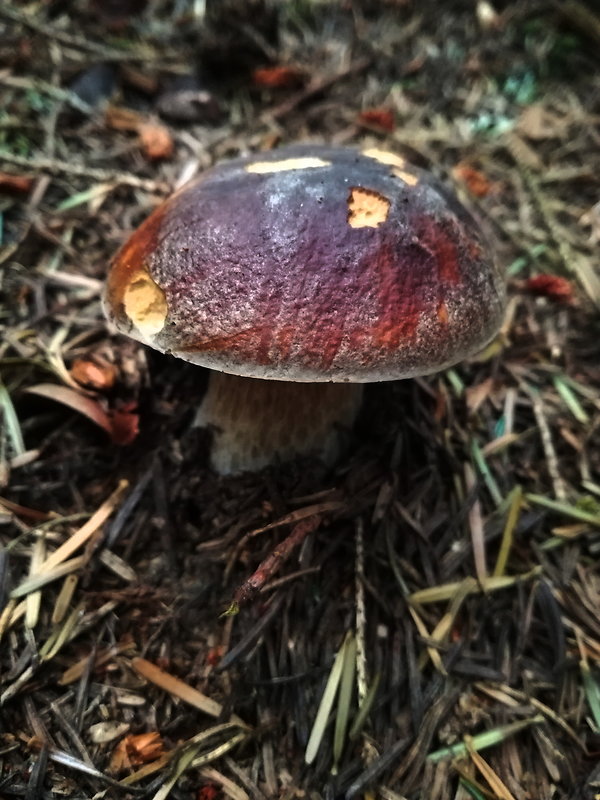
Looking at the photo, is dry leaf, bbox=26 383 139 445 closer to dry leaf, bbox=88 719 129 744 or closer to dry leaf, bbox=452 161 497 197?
dry leaf, bbox=88 719 129 744

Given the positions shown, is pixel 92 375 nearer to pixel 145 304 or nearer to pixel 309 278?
pixel 145 304

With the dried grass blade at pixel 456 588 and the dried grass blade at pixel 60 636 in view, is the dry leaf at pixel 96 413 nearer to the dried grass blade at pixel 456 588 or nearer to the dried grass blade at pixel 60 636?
the dried grass blade at pixel 60 636

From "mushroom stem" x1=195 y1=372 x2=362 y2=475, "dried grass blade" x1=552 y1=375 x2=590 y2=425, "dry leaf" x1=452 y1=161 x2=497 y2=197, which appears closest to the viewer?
"mushroom stem" x1=195 y1=372 x2=362 y2=475

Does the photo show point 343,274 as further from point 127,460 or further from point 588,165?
point 588,165

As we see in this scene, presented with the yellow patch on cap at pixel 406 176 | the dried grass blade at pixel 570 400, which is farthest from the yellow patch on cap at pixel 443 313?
the dried grass blade at pixel 570 400

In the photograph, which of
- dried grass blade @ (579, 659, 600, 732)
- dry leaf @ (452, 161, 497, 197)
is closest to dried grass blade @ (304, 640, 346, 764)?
dried grass blade @ (579, 659, 600, 732)

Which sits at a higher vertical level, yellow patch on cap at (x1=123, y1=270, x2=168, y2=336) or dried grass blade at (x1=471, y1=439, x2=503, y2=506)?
yellow patch on cap at (x1=123, y1=270, x2=168, y2=336)

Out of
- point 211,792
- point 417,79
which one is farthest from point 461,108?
point 211,792
